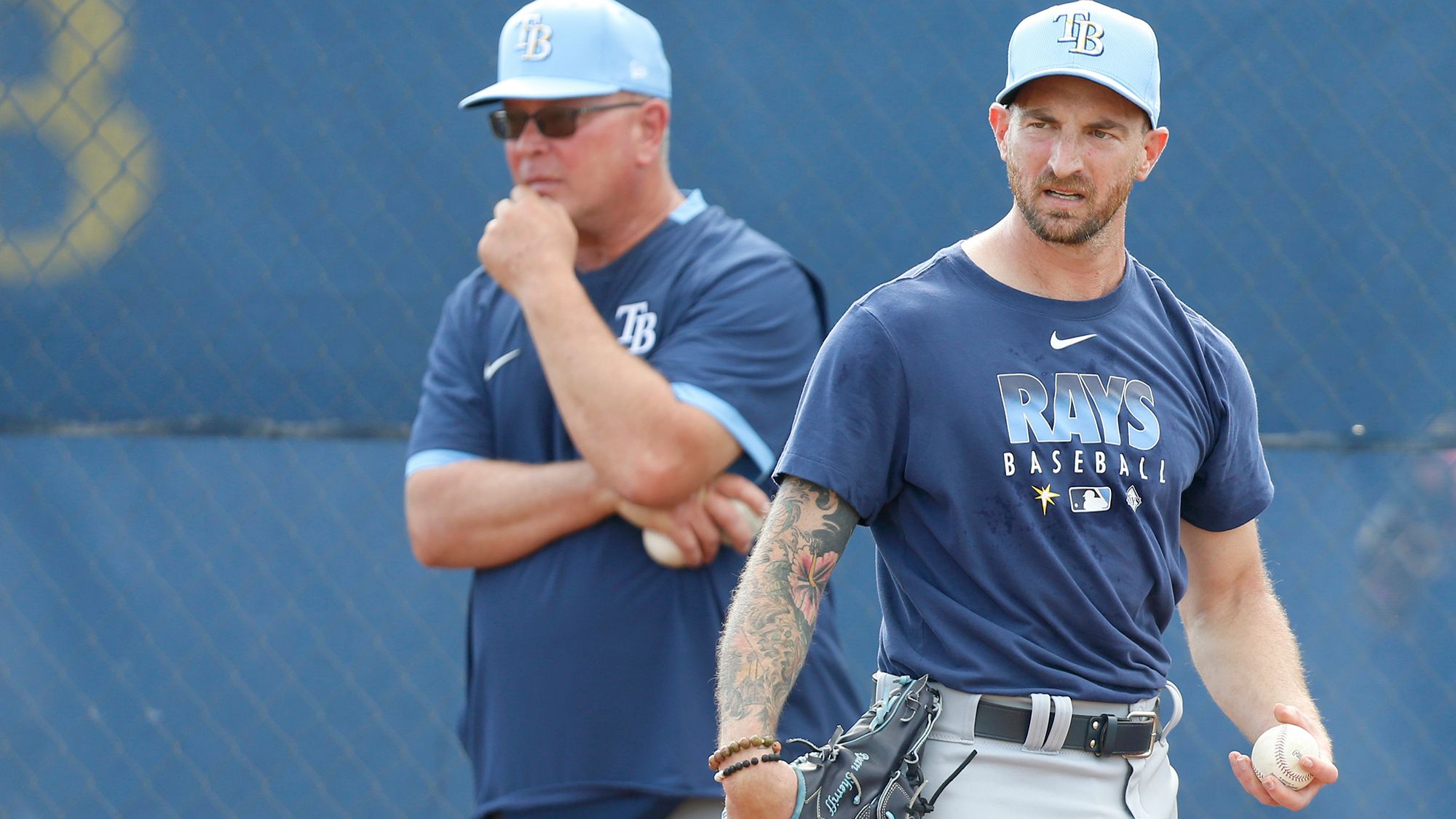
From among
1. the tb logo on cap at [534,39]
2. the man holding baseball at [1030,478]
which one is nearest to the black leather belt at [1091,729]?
the man holding baseball at [1030,478]

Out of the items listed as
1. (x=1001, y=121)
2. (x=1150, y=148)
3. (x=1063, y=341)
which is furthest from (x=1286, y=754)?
(x=1001, y=121)

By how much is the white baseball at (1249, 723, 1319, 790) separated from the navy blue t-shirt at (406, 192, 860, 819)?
0.84m

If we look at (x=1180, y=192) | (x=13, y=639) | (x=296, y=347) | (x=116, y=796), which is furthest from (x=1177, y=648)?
(x=13, y=639)

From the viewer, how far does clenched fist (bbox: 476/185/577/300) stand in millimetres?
2771

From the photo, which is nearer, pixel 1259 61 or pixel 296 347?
pixel 1259 61

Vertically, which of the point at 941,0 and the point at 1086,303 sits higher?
the point at 941,0

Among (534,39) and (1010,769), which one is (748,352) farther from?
(1010,769)

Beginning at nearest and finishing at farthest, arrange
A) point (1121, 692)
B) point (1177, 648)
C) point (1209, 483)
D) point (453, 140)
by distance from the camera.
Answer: point (1121, 692), point (1209, 483), point (1177, 648), point (453, 140)

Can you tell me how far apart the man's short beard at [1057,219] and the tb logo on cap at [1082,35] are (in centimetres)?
18

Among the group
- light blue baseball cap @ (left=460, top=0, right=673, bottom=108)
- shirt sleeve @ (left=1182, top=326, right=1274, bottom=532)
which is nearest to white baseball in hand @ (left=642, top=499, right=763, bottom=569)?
shirt sleeve @ (left=1182, top=326, right=1274, bottom=532)

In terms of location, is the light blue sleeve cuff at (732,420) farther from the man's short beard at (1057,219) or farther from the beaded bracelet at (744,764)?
the beaded bracelet at (744,764)

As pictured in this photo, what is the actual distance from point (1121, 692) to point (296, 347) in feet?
9.32

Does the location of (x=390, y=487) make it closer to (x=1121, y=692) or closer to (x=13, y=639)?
(x=13, y=639)

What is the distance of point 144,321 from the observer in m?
4.28
